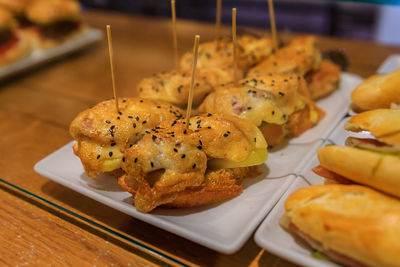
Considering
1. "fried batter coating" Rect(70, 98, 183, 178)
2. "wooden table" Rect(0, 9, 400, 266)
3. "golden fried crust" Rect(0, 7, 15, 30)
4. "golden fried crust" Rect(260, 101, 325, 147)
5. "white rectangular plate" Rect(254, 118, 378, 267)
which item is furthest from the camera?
"golden fried crust" Rect(0, 7, 15, 30)

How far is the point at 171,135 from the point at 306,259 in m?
0.79

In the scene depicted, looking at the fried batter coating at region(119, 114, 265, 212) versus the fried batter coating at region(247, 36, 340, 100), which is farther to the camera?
the fried batter coating at region(247, 36, 340, 100)

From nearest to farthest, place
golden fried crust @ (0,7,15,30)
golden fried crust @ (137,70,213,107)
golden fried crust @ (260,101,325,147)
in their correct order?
1. golden fried crust @ (260,101,325,147)
2. golden fried crust @ (137,70,213,107)
3. golden fried crust @ (0,7,15,30)

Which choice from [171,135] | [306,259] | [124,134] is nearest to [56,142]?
[124,134]

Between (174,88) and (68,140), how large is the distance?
33.5 inches

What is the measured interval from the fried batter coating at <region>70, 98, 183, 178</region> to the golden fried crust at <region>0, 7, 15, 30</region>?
2546 mm

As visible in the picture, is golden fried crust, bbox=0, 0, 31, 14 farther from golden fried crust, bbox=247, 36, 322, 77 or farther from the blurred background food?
golden fried crust, bbox=247, 36, 322, 77

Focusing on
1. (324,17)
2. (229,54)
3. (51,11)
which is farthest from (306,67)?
(51,11)

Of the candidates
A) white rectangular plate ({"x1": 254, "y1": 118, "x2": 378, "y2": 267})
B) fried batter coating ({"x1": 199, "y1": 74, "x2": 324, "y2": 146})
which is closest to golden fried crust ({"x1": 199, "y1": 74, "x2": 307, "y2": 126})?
fried batter coating ({"x1": 199, "y1": 74, "x2": 324, "y2": 146})

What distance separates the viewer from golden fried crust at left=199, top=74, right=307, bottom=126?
2.19 meters

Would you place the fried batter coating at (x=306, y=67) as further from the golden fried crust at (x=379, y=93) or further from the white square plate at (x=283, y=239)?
the white square plate at (x=283, y=239)

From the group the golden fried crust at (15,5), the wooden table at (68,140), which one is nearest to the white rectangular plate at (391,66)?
the wooden table at (68,140)

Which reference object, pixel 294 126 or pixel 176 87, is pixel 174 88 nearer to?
pixel 176 87

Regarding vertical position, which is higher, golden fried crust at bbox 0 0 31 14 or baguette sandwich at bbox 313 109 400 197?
golden fried crust at bbox 0 0 31 14
